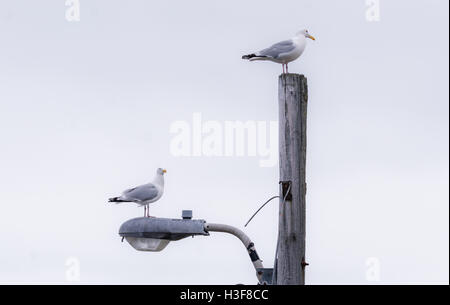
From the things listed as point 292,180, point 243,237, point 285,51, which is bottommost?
point 243,237

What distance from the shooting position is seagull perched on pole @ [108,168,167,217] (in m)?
14.8

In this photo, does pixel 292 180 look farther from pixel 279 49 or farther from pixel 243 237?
pixel 279 49

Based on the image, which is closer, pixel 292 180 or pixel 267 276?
pixel 292 180

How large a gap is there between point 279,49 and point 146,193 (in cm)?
394

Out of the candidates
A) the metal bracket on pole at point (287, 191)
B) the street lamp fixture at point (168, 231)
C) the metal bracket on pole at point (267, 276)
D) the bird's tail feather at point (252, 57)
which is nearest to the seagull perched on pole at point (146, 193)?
the bird's tail feather at point (252, 57)

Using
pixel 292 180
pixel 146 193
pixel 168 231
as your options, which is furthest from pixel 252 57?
pixel 292 180

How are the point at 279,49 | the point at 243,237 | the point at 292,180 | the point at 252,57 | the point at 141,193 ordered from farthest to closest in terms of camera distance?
the point at 141,193
the point at 252,57
the point at 279,49
the point at 243,237
the point at 292,180

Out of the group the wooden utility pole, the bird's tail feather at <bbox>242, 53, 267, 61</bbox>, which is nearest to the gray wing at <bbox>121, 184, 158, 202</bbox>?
the bird's tail feather at <bbox>242, 53, 267, 61</bbox>

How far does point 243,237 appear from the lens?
1052 cm

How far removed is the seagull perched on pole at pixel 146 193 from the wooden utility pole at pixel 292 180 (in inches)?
250
